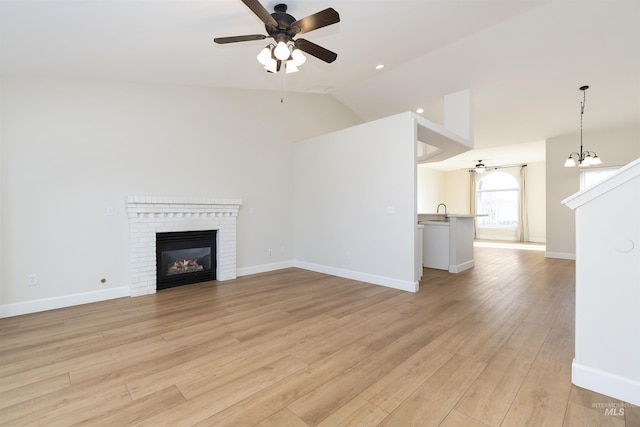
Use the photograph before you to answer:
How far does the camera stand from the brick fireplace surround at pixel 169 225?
3.95 metres

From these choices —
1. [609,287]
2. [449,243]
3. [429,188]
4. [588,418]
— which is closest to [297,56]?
[609,287]

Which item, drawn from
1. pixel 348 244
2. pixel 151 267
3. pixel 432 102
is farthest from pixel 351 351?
pixel 432 102

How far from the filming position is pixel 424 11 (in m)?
3.23

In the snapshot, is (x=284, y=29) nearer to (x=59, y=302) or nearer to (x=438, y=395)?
(x=438, y=395)

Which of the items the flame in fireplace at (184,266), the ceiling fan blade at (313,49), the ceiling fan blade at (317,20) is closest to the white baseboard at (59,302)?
the flame in fireplace at (184,266)

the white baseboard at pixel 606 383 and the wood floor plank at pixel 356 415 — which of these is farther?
the white baseboard at pixel 606 383

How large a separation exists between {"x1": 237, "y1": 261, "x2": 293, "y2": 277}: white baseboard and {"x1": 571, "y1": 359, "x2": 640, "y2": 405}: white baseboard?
4.52 m

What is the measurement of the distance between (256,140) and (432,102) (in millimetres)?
3863

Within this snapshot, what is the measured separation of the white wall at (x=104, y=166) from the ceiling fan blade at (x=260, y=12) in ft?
8.74

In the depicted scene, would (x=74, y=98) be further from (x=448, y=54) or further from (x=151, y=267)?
(x=448, y=54)

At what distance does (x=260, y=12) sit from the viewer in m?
2.29

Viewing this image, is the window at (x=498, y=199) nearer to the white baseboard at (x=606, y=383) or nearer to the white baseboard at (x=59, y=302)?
the white baseboard at (x=606, y=383)

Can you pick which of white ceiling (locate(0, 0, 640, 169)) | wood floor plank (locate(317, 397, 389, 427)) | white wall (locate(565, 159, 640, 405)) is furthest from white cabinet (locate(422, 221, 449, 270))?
wood floor plank (locate(317, 397, 389, 427))

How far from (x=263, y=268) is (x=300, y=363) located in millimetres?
3445
